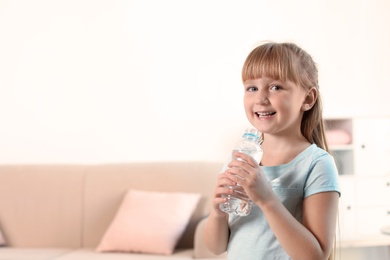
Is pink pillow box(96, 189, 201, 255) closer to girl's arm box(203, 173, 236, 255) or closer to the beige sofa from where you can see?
the beige sofa

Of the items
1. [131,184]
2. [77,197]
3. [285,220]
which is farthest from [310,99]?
[77,197]

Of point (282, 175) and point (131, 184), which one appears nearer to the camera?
A: point (282, 175)

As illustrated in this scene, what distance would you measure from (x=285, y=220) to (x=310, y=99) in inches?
12.2

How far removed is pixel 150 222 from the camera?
3.12m

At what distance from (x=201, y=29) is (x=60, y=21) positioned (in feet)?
2.97

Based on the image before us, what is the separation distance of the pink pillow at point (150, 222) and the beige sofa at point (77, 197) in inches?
4.4

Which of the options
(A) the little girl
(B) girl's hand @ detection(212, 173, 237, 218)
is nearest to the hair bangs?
(A) the little girl

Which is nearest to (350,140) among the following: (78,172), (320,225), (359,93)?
(359,93)

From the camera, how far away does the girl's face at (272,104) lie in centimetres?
122

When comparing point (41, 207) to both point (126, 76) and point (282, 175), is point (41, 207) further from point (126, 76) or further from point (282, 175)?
point (282, 175)

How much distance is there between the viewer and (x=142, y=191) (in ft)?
10.8

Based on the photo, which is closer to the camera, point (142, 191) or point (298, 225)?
point (298, 225)

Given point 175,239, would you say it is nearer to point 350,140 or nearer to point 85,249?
point 85,249

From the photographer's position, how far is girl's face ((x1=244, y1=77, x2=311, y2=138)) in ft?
4.00
